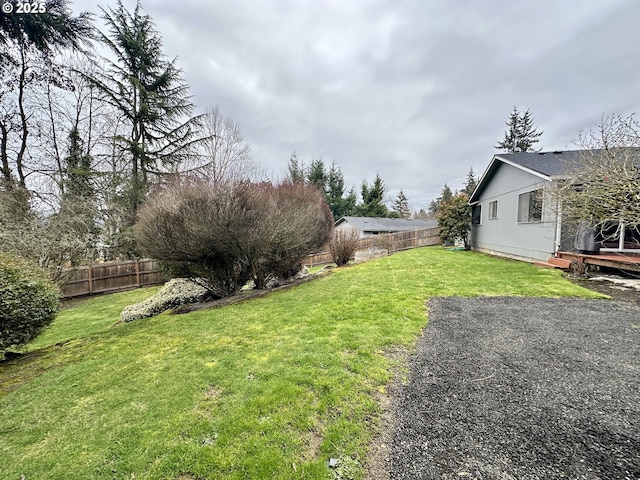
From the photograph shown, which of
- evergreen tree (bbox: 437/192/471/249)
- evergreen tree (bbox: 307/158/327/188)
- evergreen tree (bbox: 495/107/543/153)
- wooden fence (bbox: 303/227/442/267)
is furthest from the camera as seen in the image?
evergreen tree (bbox: 495/107/543/153)

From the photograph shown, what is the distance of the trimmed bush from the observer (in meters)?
7.20

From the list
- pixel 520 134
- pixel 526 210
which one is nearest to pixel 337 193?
pixel 526 210

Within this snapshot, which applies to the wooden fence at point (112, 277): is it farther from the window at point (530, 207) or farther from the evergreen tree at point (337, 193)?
the evergreen tree at point (337, 193)

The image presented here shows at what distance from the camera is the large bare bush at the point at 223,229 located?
5.86 m

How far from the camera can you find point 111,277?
12062 millimetres

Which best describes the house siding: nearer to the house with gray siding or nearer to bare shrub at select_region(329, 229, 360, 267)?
the house with gray siding

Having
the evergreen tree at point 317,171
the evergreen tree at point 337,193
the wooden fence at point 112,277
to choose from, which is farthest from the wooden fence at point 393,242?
the evergreen tree at point 317,171

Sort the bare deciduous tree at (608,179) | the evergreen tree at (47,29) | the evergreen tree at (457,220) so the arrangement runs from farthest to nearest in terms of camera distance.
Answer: the evergreen tree at (457,220) < the evergreen tree at (47,29) < the bare deciduous tree at (608,179)

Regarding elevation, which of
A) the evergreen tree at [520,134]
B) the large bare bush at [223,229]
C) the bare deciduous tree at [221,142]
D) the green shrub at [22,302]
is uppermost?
the evergreen tree at [520,134]

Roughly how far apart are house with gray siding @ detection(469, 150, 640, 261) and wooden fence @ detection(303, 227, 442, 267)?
4.27 m

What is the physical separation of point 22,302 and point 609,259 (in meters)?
12.8

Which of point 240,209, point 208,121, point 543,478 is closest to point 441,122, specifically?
point 208,121

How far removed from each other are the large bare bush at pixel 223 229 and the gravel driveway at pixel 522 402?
14.9 feet

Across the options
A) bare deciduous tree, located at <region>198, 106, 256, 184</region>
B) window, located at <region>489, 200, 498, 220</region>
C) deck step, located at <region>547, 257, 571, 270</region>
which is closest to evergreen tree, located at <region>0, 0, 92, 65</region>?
bare deciduous tree, located at <region>198, 106, 256, 184</region>
